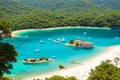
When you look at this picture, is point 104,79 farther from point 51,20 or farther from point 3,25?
point 51,20

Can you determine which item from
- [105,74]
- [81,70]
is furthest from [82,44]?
[105,74]

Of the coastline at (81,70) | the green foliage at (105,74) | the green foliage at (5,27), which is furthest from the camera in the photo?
the coastline at (81,70)

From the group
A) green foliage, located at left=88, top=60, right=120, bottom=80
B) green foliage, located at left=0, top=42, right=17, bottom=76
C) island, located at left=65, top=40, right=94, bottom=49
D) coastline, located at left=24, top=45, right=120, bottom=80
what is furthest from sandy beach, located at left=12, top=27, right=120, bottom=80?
green foliage, located at left=0, top=42, right=17, bottom=76

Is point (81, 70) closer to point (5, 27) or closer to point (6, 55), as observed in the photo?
point (6, 55)

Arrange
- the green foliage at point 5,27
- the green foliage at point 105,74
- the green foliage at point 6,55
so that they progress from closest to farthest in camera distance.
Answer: the green foliage at point 5,27, the green foliage at point 6,55, the green foliage at point 105,74

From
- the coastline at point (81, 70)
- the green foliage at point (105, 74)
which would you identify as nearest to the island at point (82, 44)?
the coastline at point (81, 70)

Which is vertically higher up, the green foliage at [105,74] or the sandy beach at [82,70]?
the sandy beach at [82,70]

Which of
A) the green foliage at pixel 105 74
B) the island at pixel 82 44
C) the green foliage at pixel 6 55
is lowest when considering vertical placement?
the green foliage at pixel 6 55

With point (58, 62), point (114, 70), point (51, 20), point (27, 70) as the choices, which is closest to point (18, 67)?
point (27, 70)

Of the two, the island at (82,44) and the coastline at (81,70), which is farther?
the island at (82,44)

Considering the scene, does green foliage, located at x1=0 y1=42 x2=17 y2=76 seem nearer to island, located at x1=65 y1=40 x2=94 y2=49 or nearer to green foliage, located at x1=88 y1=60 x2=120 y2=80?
green foliage, located at x1=88 y1=60 x2=120 y2=80

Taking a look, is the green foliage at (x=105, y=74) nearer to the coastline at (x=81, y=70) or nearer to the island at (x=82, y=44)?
the coastline at (x=81, y=70)
